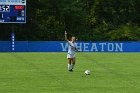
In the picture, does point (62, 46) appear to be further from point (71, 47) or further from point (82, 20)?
point (71, 47)

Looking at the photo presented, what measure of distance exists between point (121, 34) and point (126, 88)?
5154cm

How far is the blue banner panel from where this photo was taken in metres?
55.4

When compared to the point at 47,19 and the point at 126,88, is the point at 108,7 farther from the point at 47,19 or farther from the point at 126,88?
the point at 126,88

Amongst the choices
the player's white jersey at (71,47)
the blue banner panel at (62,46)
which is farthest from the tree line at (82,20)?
the player's white jersey at (71,47)

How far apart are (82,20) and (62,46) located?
15779 millimetres

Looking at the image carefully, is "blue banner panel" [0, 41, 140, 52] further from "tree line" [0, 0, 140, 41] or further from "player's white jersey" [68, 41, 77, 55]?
"player's white jersey" [68, 41, 77, 55]

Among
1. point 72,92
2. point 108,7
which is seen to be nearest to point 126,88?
point 72,92

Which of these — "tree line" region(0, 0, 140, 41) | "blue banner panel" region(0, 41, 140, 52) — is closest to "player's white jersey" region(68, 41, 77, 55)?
"blue banner panel" region(0, 41, 140, 52)

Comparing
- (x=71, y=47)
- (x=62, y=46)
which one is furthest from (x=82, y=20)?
(x=71, y=47)

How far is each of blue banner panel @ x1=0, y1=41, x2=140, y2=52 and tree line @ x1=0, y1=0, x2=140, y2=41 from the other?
28.7ft

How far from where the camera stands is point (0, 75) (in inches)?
997

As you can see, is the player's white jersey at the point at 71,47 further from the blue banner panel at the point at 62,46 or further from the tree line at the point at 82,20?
the tree line at the point at 82,20

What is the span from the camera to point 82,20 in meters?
71.6

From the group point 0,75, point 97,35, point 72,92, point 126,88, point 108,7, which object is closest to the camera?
point 72,92
